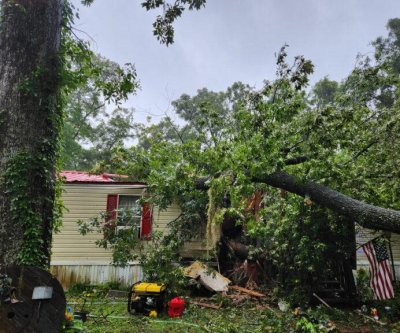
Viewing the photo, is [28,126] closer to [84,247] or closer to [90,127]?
[84,247]

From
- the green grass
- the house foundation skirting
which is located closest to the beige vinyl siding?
the house foundation skirting

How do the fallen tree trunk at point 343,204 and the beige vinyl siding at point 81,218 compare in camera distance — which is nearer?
the fallen tree trunk at point 343,204

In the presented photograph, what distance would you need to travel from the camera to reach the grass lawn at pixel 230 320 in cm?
630

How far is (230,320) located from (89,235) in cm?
556

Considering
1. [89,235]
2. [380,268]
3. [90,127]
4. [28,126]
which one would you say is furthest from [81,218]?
[90,127]

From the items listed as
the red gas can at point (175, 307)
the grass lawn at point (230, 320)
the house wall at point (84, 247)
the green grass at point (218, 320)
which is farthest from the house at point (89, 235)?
the red gas can at point (175, 307)

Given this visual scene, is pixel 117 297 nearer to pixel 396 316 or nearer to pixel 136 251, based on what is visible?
pixel 136 251

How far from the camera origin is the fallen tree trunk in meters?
5.45

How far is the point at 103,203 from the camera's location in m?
10.7

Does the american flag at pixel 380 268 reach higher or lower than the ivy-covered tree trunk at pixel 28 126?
lower

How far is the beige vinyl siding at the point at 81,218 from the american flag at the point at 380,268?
5908mm

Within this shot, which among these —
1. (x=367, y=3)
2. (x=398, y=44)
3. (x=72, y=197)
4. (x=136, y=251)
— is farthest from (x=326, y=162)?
(x=398, y=44)

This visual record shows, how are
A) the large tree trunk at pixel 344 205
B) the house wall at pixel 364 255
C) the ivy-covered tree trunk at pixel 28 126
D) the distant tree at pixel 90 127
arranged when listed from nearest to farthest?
the ivy-covered tree trunk at pixel 28 126 → the large tree trunk at pixel 344 205 → the house wall at pixel 364 255 → the distant tree at pixel 90 127

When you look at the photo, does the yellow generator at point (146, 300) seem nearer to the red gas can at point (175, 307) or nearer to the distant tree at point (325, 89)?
the red gas can at point (175, 307)
